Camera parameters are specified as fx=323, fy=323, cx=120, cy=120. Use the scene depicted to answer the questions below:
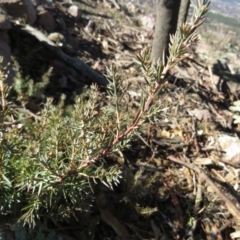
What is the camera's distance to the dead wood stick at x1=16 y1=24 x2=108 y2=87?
5141 millimetres

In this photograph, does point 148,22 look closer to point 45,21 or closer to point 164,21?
point 45,21

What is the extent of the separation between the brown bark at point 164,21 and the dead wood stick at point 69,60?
1.05 m

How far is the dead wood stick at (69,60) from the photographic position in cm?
514

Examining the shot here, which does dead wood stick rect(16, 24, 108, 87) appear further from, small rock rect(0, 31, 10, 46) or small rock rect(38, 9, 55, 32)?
small rock rect(38, 9, 55, 32)

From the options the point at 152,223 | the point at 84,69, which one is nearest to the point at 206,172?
the point at 152,223

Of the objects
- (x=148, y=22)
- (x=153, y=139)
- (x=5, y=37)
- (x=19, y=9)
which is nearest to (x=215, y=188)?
(x=153, y=139)

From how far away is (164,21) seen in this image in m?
5.45

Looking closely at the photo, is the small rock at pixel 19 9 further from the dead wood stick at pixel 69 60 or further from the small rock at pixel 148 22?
the small rock at pixel 148 22

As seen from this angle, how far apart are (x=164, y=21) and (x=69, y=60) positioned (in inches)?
67.9

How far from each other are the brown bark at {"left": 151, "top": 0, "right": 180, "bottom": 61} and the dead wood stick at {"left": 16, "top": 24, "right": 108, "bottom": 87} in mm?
1053

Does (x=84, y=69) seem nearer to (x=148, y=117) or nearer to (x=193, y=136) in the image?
(x=193, y=136)

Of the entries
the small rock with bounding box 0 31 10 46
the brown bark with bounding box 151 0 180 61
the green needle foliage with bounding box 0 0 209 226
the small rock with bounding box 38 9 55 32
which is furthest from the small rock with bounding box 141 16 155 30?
A: the green needle foliage with bounding box 0 0 209 226

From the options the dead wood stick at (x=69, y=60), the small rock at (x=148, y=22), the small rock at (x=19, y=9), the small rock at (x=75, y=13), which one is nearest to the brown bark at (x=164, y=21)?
the dead wood stick at (x=69, y=60)

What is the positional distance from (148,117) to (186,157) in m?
2.74
